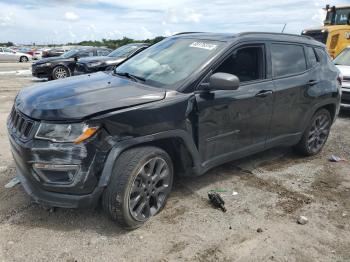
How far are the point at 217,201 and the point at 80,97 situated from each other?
177 cm

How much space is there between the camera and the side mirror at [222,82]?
358cm

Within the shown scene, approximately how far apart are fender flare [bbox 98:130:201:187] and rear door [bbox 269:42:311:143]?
1.41m

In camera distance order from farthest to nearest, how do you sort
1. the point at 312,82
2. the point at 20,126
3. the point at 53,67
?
the point at 53,67
the point at 312,82
the point at 20,126

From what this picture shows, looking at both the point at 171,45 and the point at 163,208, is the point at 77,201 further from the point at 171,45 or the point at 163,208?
the point at 171,45

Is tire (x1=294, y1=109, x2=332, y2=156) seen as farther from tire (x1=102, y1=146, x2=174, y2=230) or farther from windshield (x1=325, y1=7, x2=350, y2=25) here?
windshield (x1=325, y1=7, x2=350, y2=25)

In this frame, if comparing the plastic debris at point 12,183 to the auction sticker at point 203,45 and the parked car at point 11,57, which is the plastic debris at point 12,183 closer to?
the auction sticker at point 203,45

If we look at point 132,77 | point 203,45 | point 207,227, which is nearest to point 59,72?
point 132,77

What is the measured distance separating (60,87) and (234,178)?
7.79ft

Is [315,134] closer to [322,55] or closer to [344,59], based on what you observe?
[322,55]

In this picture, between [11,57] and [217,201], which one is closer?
[217,201]

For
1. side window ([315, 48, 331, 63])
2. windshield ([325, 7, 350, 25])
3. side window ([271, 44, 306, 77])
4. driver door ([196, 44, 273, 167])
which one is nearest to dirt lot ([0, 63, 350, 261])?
driver door ([196, 44, 273, 167])

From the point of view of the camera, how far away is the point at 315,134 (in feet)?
18.3

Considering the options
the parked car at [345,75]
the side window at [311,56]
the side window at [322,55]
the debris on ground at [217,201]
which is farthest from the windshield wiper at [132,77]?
the parked car at [345,75]

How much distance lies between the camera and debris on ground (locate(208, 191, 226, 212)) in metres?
3.85
